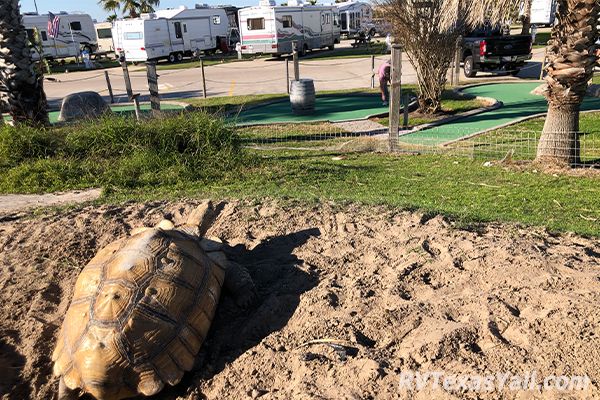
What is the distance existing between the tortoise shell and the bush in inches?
159

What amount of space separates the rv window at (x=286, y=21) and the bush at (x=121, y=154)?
945 inches

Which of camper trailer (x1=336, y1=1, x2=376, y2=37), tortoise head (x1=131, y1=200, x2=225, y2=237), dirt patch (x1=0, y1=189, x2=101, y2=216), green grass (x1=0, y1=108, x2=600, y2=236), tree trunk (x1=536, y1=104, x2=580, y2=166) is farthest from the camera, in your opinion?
camper trailer (x1=336, y1=1, x2=376, y2=37)

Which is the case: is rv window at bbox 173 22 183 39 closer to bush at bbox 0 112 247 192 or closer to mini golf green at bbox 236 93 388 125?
mini golf green at bbox 236 93 388 125

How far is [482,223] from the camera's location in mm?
5391

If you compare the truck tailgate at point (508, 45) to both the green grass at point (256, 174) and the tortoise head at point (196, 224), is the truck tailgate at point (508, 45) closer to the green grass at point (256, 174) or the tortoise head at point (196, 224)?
the green grass at point (256, 174)

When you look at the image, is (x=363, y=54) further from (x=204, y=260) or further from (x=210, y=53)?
(x=204, y=260)

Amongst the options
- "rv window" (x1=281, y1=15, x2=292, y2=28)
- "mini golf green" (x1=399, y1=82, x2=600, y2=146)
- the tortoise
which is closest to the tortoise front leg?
the tortoise

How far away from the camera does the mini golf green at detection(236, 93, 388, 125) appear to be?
47.0 ft

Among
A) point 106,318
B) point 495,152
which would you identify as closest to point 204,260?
point 106,318

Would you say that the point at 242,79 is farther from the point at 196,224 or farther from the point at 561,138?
the point at 196,224

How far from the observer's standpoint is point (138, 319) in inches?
143

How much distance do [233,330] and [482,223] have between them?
2.99 meters

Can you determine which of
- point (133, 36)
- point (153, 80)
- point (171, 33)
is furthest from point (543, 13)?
point (153, 80)

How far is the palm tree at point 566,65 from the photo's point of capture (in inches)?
313
